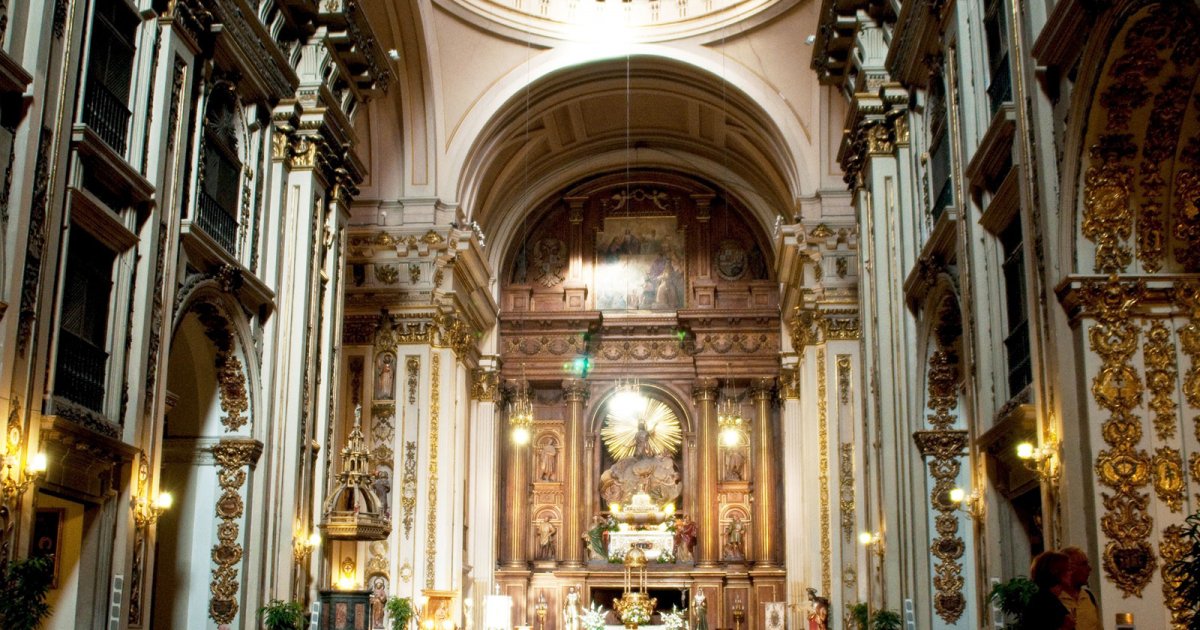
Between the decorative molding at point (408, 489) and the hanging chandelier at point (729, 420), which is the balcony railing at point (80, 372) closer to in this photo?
the decorative molding at point (408, 489)

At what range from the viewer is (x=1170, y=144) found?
10.3m

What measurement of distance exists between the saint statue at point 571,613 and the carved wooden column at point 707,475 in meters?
3.22

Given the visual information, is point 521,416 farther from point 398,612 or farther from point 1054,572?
point 1054,572

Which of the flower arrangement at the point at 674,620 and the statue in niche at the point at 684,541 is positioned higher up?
the statue in niche at the point at 684,541

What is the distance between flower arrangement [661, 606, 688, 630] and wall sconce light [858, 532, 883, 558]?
10625 mm

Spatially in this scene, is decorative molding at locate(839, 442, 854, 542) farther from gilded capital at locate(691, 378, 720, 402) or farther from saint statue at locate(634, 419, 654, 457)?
saint statue at locate(634, 419, 654, 457)

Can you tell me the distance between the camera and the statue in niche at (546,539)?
32.3 meters

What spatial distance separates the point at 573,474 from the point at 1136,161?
23520mm

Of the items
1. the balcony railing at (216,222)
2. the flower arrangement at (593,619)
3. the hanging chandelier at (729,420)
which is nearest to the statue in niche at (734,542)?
the hanging chandelier at (729,420)

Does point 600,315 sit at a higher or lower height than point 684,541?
higher

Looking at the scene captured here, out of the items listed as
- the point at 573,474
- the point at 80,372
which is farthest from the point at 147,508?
the point at 573,474

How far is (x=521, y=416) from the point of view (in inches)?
1217

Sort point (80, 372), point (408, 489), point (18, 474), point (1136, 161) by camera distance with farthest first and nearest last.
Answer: point (408, 489) → point (80, 372) → point (18, 474) → point (1136, 161)

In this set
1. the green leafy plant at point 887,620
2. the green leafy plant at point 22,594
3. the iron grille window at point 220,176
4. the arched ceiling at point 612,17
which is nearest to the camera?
the green leafy plant at point 22,594
